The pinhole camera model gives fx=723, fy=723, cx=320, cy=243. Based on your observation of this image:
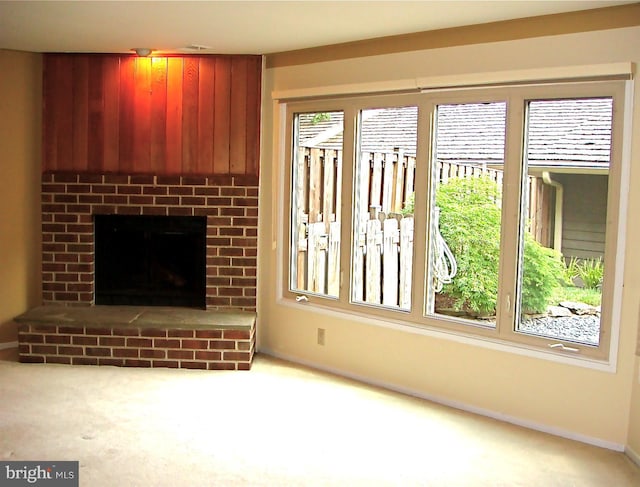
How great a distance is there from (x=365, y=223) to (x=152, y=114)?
182 centimetres

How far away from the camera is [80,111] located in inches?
215

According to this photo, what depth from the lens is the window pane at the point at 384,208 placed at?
4.68 m

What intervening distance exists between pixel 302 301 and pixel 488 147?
183 centimetres

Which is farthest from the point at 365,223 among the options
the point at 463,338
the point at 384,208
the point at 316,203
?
the point at 463,338

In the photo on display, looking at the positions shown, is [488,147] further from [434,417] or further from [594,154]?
[434,417]

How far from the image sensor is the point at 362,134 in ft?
16.1

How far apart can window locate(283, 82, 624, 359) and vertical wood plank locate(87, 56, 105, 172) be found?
1432mm

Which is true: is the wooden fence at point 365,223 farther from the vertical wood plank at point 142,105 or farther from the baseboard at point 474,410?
the vertical wood plank at point 142,105

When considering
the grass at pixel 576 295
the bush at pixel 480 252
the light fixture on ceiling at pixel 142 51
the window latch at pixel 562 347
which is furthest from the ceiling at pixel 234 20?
the window latch at pixel 562 347

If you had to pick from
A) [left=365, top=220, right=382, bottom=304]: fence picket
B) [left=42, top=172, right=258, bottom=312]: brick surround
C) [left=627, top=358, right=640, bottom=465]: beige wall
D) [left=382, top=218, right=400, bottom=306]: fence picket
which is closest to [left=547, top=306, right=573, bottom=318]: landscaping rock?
[left=627, top=358, right=640, bottom=465]: beige wall

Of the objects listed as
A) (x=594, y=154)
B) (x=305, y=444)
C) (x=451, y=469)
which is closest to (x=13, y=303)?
(x=305, y=444)

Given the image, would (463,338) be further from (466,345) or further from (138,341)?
(138,341)

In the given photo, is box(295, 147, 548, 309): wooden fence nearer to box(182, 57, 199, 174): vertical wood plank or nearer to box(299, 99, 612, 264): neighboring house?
box(299, 99, 612, 264): neighboring house

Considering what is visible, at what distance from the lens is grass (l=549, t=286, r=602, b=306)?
3.84m
